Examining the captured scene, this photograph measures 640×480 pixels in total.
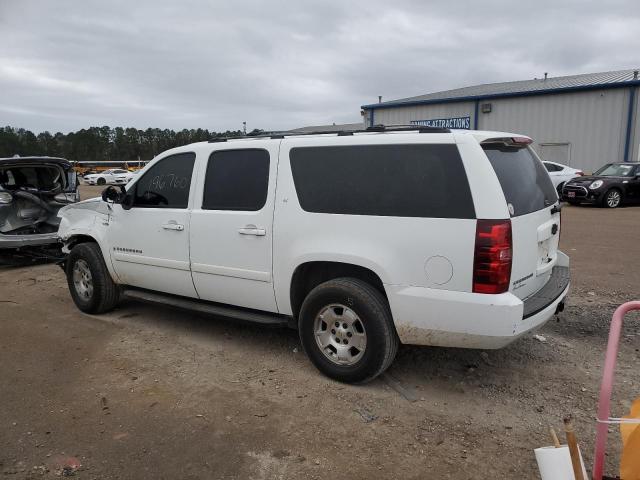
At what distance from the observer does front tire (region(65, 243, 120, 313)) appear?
5.46 metres

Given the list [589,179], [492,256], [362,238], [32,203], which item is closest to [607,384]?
[492,256]

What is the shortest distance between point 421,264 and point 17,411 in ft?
9.68

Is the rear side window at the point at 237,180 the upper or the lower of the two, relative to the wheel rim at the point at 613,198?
upper

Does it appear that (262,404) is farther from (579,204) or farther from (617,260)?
(579,204)

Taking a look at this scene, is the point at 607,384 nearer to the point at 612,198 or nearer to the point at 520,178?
the point at 520,178

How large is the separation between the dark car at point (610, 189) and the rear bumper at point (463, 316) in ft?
46.7

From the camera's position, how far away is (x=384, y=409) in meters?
3.53

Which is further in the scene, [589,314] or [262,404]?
[589,314]

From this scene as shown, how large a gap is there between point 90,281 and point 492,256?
14.1ft

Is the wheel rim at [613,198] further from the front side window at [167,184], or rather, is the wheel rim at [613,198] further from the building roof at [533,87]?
the front side window at [167,184]

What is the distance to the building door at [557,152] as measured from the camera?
78.3 feet

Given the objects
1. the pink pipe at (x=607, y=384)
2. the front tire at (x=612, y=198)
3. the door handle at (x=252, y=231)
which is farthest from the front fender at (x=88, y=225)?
the front tire at (x=612, y=198)

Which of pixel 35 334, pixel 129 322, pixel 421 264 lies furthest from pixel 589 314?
pixel 35 334

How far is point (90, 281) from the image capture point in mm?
5594
